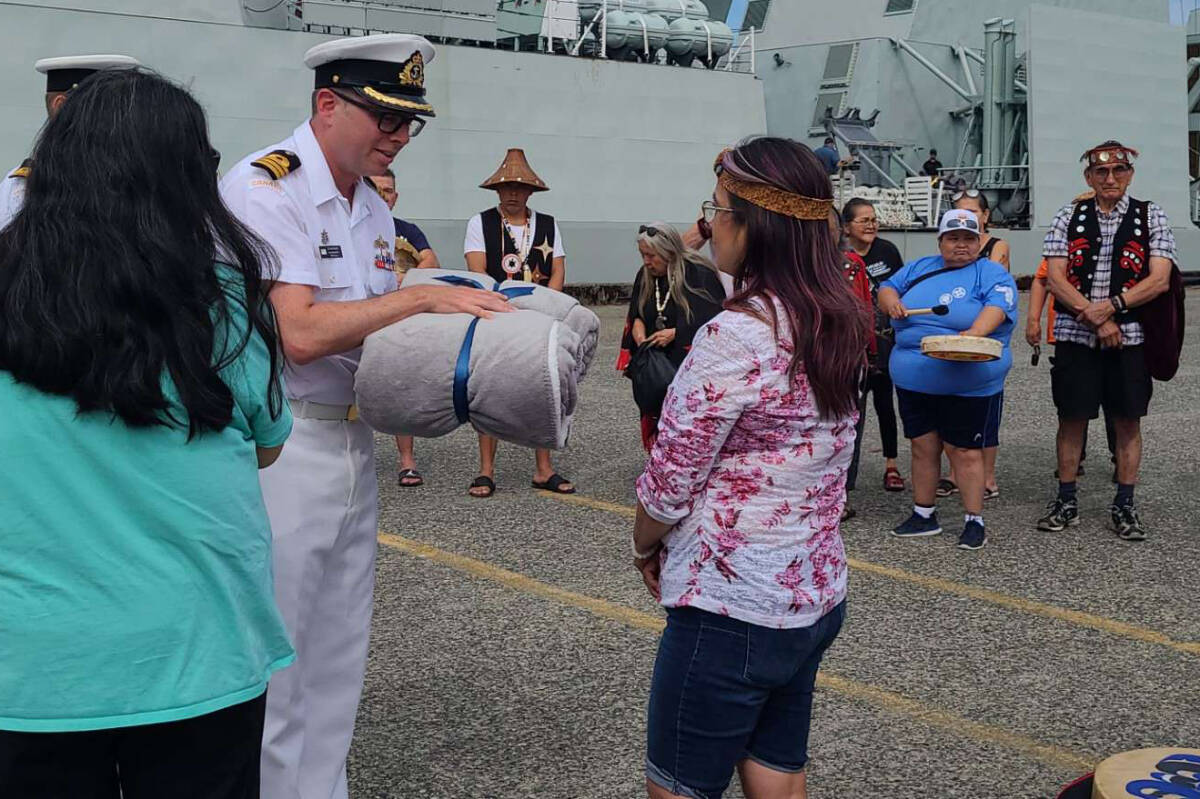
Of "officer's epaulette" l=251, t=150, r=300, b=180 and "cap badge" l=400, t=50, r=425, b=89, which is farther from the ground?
"cap badge" l=400, t=50, r=425, b=89

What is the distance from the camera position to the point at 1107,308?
6570 millimetres

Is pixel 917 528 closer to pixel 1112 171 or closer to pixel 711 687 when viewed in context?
pixel 1112 171

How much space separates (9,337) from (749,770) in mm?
1687

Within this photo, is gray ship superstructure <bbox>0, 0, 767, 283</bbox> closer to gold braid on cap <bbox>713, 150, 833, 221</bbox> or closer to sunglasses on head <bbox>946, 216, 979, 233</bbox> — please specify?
sunglasses on head <bbox>946, 216, 979, 233</bbox>

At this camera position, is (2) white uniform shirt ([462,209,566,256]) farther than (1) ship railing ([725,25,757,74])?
No

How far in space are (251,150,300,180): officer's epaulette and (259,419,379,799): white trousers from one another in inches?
22.0

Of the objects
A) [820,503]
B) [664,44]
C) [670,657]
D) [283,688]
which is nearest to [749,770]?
[670,657]

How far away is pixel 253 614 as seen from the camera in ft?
6.60

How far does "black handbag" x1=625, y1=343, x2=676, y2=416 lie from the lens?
725cm

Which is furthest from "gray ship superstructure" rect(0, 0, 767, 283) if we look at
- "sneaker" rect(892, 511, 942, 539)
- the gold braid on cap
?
the gold braid on cap

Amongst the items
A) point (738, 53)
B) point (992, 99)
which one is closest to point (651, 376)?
Answer: point (738, 53)

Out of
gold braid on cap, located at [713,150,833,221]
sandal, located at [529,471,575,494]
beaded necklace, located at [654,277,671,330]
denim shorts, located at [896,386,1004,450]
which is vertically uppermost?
gold braid on cap, located at [713,150,833,221]

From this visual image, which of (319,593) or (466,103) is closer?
(319,593)

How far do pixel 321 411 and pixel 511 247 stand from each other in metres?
5.27
